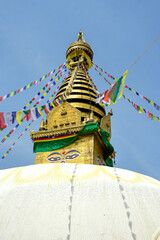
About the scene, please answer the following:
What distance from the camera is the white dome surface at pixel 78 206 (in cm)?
244

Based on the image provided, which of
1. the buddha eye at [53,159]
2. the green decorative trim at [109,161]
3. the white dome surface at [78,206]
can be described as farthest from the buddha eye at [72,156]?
the white dome surface at [78,206]

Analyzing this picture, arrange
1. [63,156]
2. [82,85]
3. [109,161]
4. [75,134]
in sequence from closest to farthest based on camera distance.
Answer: [63,156] → [75,134] → [109,161] → [82,85]

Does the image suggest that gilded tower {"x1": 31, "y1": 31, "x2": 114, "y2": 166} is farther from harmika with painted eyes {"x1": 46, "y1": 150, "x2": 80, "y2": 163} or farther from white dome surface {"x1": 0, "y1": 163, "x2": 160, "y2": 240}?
white dome surface {"x1": 0, "y1": 163, "x2": 160, "y2": 240}

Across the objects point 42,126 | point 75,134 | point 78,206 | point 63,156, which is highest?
point 42,126

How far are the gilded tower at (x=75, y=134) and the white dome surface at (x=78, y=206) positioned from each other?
5.97 meters

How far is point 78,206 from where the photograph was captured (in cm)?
264

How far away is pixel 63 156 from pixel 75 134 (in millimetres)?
1069

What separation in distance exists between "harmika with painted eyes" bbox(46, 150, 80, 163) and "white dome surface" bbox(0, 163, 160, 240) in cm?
625

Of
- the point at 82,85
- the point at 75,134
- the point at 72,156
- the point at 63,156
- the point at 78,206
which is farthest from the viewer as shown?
the point at 82,85

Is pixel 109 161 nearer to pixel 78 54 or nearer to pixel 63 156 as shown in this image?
pixel 63 156

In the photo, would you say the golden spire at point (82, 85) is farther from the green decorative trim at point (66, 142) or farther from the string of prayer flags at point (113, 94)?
the string of prayer flags at point (113, 94)

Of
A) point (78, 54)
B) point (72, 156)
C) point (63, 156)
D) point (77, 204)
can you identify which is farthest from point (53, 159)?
point (78, 54)

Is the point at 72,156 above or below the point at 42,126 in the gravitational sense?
below

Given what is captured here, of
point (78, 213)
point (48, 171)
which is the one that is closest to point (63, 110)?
point (48, 171)
